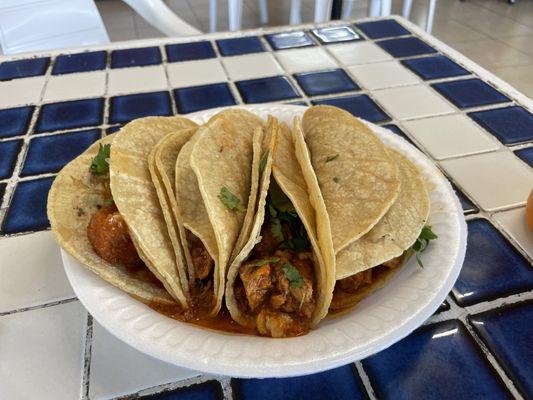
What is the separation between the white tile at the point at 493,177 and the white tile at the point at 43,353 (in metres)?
0.89

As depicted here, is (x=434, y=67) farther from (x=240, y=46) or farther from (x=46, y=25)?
(x=46, y=25)

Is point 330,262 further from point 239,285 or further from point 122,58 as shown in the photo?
point 122,58

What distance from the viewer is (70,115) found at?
4.58ft

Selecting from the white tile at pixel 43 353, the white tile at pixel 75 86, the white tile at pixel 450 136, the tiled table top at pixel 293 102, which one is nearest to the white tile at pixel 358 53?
the tiled table top at pixel 293 102

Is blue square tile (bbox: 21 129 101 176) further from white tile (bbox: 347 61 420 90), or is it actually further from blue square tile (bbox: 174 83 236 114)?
white tile (bbox: 347 61 420 90)

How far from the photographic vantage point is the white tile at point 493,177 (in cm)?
105

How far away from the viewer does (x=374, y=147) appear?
3.03ft

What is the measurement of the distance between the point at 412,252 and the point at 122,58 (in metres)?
1.41

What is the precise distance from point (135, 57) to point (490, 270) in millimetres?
1464

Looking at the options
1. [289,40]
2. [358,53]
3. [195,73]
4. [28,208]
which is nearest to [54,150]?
[28,208]

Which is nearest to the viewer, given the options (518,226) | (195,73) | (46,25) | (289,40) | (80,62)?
(518,226)

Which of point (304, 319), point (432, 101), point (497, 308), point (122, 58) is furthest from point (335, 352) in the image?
point (122, 58)

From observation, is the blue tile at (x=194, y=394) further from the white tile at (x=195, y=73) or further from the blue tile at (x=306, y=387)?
the white tile at (x=195, y=73)

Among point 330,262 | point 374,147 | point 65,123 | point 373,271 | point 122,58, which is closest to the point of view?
point 330,262
